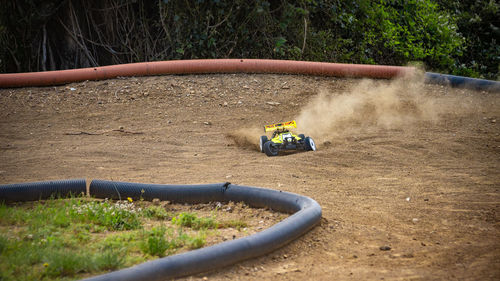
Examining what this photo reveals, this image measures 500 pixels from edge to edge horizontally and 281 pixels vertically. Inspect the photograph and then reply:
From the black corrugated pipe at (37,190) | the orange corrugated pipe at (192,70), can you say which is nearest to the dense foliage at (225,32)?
the orange corrugated pipe at (192,70)

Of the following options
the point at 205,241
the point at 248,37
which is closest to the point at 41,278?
the point at 205,241

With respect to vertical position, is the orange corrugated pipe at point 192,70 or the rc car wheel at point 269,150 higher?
the orange corrugated pipe at point 192,70

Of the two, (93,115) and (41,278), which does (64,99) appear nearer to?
(93,115)

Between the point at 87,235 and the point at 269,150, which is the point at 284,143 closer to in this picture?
the point at 269,150

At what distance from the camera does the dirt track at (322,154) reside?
152 inches

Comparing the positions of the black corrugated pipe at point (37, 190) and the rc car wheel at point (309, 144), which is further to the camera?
the rc car wheel at point (309, 144)

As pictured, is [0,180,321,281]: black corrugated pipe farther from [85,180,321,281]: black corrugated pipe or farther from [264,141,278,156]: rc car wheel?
[264,141,278,156]: rc car wheel

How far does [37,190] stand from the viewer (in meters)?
4.93

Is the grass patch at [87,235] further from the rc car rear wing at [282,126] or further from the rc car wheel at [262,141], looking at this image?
the rc car rear wing at [282,126]

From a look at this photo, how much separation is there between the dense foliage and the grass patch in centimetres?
762

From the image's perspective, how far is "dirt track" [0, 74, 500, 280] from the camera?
3.85 metres

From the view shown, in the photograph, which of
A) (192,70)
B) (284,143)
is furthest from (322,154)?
(192,70)

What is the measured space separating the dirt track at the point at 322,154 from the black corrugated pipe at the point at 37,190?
85 cm

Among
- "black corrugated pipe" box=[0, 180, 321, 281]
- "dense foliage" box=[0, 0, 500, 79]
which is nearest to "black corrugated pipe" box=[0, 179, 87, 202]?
"black corrugated pipe" box=[0, 180, 321, 281]
